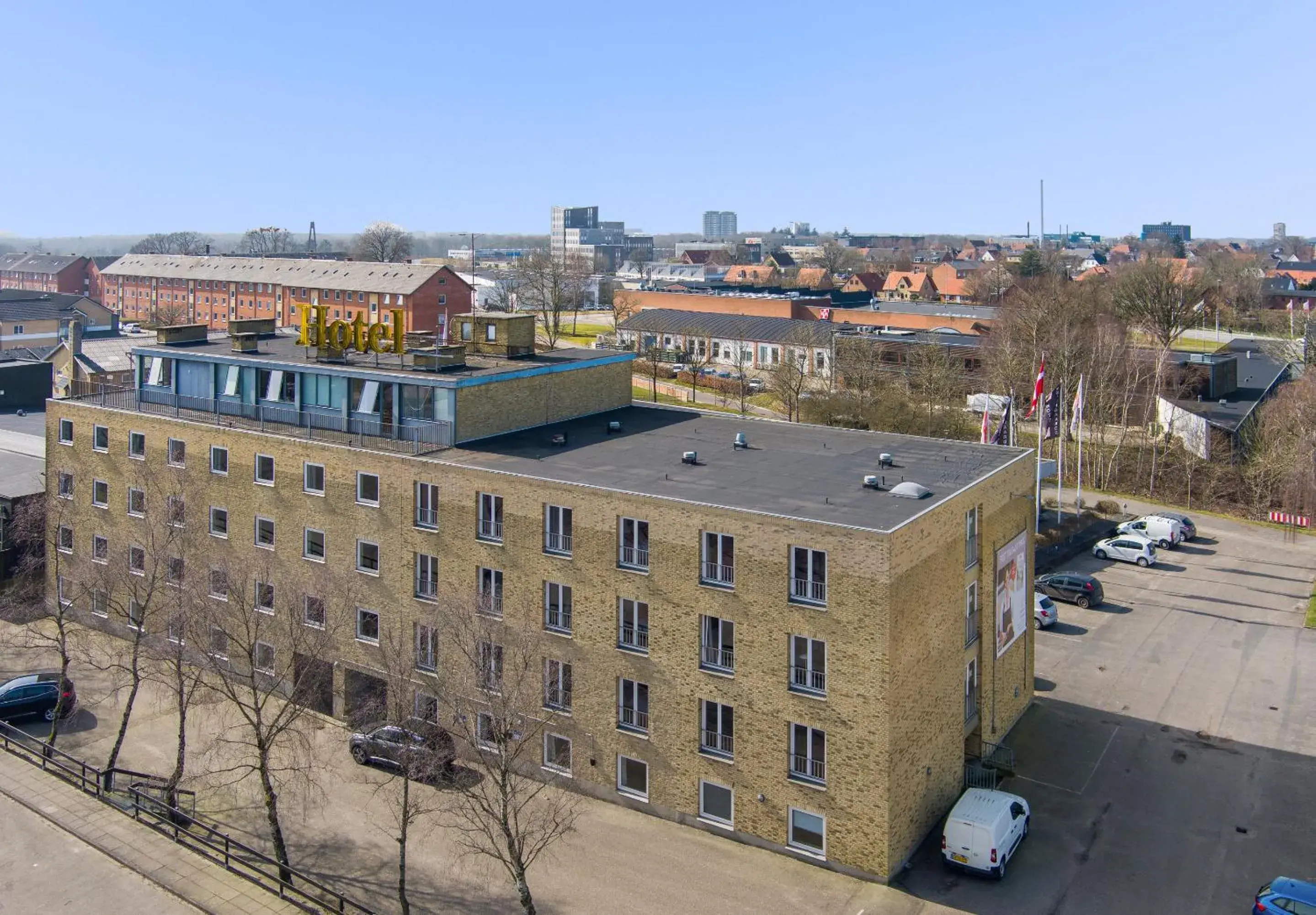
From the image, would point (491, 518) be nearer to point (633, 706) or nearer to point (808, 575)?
point (633, 706)

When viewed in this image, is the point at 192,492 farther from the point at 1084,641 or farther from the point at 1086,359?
the point at 1086,359

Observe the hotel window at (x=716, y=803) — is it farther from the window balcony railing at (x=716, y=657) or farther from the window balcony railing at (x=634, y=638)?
the window balcony railing at (x=634, y=638)

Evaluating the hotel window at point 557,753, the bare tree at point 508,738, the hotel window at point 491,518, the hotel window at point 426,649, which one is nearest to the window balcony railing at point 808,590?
the bare tree at point 508,738

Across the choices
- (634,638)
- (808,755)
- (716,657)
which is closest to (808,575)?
(716,657)

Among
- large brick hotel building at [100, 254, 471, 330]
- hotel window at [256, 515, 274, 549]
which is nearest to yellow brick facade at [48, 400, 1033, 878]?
hotel window at [256, 515, 274, 549]

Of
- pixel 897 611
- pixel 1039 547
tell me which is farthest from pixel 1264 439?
pixel 897 611
